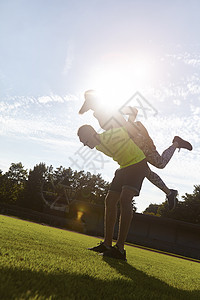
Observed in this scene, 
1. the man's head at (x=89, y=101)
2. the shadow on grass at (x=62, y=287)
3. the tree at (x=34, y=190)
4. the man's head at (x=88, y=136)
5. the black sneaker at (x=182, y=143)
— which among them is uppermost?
the tree at (x=34, y=190)

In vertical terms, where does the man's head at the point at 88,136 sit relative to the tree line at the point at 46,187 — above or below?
below

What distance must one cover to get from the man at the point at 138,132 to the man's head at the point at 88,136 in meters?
0.39

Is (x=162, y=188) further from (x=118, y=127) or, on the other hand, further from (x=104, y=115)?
(x=104, y=115)

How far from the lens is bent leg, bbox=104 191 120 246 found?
3.46m

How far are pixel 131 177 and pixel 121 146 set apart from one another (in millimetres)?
471

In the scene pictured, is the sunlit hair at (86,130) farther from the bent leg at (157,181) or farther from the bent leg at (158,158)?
the bent leg at (157,181)

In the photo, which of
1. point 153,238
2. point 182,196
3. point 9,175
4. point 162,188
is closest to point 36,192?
point 9,175

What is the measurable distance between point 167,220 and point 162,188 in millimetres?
27110

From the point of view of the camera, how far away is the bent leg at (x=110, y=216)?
346 cm

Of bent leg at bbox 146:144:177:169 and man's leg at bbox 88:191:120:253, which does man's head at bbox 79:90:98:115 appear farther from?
man's leg at bbox 88:191:120:253

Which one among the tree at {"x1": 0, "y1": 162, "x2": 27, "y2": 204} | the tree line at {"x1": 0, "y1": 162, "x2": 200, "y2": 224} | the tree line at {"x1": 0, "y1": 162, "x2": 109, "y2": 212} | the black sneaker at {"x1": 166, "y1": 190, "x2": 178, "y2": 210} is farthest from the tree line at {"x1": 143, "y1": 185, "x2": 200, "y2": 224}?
the black sneaker at {"x1": 166, "y1": 190, "x2": 178, "y2": 210}

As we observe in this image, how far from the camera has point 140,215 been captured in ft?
99.9

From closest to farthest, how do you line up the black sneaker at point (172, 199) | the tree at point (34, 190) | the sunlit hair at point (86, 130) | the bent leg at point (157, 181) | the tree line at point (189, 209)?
the sunlit hair at point (86, 130) < the bent leg at point (157, 181) < the black sneaker at point (172, 199) < the tree line at point (189, 209) < the tree at point (34, 190)

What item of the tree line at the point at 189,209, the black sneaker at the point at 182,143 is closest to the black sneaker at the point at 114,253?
the black sneaker at the point at 182,143
